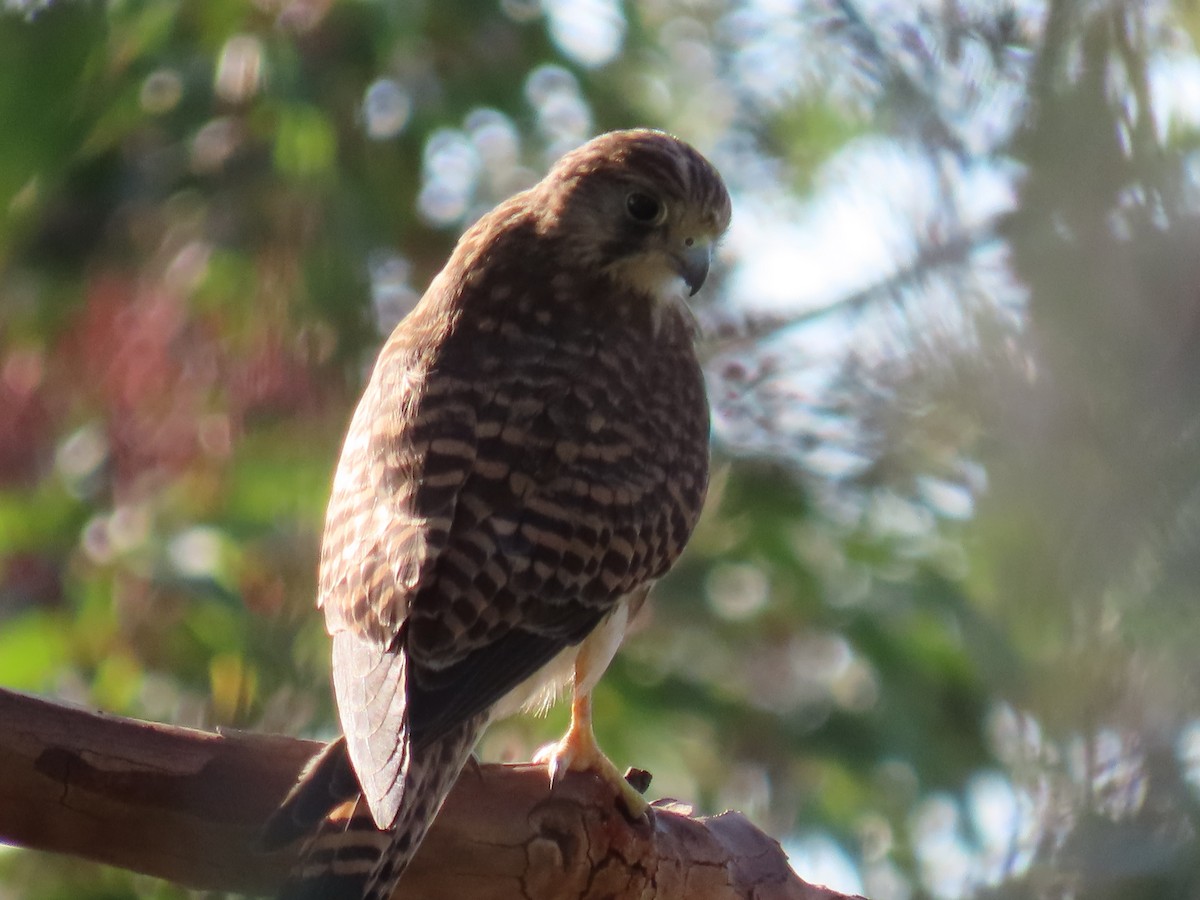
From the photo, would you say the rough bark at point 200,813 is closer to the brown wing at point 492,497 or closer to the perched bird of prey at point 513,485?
the perched bird of prey at point 513,485

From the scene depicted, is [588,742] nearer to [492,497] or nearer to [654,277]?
[492,497]

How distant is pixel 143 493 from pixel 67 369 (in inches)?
21.0

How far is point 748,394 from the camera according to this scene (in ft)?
14.5

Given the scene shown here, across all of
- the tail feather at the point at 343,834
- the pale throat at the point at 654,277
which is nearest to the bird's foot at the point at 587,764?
the tail feather at the point at 343,834

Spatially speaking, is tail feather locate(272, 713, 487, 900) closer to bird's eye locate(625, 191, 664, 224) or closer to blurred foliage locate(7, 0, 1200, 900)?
blurred foliage locate(7, 0, 1200, 900)

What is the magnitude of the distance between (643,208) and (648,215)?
2 centimetres

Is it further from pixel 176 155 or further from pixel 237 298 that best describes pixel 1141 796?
pixel 176 155

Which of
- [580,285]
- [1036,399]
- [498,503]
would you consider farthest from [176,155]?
[1036,399]

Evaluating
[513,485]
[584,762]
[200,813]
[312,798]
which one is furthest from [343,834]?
[513,485]

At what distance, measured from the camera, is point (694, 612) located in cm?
530

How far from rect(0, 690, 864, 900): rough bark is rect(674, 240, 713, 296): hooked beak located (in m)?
1.45

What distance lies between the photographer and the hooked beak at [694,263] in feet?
13.5

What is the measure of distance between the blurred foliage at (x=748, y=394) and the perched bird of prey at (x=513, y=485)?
1.18ft

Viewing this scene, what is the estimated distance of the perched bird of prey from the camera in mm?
2891
